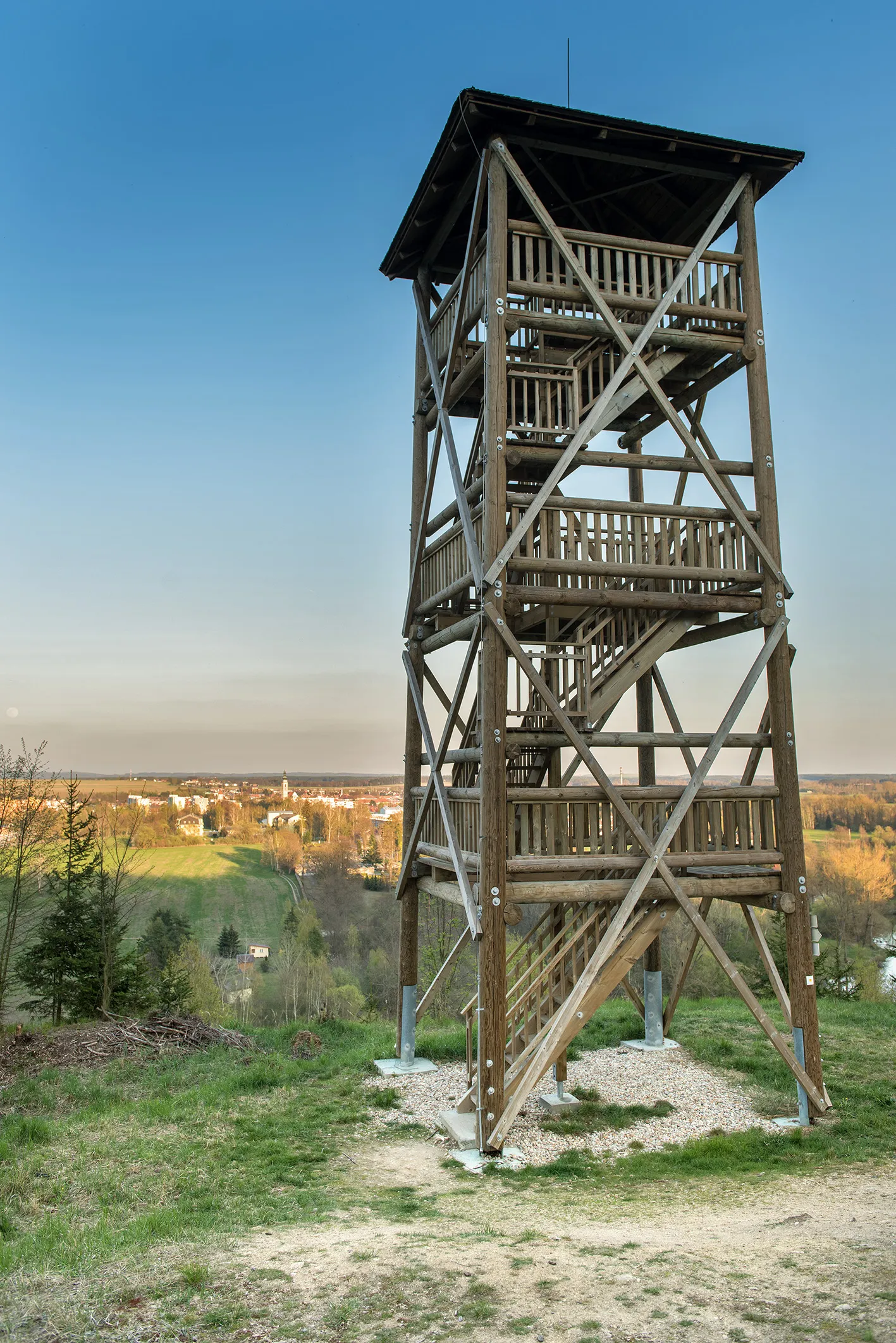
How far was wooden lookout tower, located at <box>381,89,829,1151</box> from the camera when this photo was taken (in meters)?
Answer: 10.8

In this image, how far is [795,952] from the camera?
11.6 meters

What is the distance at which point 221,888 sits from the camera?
6644 centimetres

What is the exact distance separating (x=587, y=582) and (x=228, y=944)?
49101 millimetres

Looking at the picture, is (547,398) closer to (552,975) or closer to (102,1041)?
(552,975)

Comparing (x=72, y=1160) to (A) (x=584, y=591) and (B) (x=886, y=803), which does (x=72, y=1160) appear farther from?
(B) (x=886, y=803)

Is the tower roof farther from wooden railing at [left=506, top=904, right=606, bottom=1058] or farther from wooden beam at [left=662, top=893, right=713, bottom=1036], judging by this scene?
wooden beam at [left=662, top=893, right=713, bottom=1036]

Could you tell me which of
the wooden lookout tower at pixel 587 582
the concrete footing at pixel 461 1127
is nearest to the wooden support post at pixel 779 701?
the wooden lookout tower at pixel 587 582

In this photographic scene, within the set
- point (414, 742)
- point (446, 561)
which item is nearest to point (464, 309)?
point (446, 561)

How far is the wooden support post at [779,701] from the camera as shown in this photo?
1151cm

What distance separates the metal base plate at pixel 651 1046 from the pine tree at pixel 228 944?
4334cm

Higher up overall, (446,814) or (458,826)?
(446,814)

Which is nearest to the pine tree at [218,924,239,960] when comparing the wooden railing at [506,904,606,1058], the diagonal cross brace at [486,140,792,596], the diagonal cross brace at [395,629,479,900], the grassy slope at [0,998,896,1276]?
the grassy slope at [0,998,896,1276]

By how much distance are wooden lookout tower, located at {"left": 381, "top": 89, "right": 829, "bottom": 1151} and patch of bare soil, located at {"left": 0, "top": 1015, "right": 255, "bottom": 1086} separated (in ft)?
12.7

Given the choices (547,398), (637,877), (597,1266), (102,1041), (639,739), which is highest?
(547,398)
